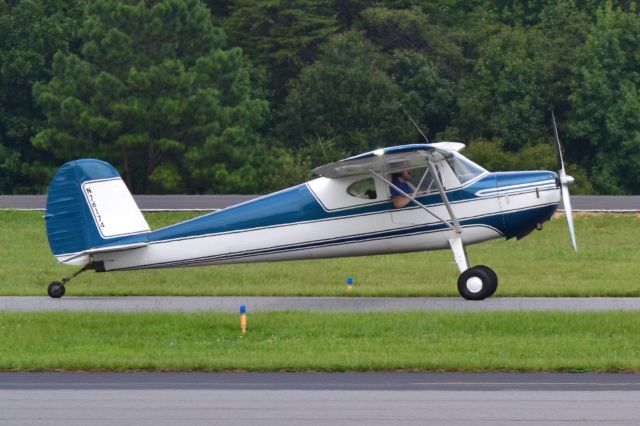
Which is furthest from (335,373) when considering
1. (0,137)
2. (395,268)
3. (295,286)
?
(0,137)

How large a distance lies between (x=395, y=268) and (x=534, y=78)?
96.2 ft

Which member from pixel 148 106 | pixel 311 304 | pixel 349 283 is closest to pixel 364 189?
pixel 311 304

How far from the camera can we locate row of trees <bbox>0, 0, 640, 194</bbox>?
167 ft

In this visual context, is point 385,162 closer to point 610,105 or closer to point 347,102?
point 610,105

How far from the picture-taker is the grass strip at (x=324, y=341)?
48.4ft

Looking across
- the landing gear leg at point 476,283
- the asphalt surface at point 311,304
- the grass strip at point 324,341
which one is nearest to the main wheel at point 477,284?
the landing gear leg at point 476,283

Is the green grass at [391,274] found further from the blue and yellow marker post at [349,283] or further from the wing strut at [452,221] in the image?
the wing strut at [452,221]

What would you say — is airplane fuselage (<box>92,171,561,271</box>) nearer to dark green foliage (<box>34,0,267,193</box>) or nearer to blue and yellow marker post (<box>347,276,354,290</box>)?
blue and yellow marker post (<box>347,276,354,290</box>)

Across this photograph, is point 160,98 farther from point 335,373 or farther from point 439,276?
point 335,373

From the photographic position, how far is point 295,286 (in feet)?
78.8
